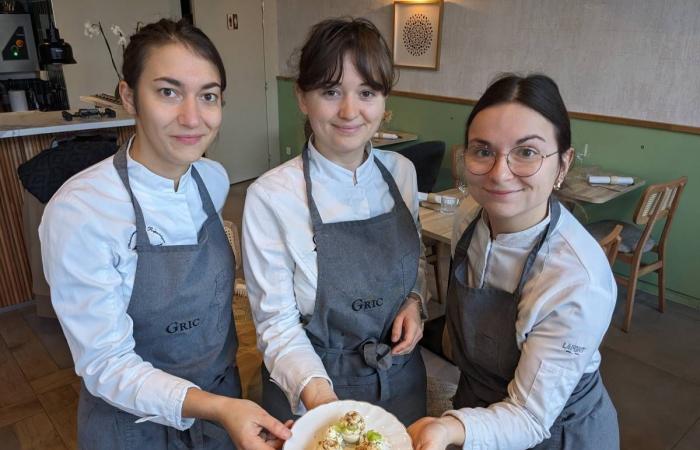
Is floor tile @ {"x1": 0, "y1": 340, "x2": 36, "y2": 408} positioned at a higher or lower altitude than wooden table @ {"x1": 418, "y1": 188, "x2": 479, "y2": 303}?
lower

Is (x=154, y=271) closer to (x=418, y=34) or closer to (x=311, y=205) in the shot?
(x=311, y=205)

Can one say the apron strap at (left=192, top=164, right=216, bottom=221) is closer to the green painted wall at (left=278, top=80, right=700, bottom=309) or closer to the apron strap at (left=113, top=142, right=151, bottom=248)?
the apron strap at (left=113, top=142, right=151, bottom=248)

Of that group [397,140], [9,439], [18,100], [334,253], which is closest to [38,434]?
[9,439]

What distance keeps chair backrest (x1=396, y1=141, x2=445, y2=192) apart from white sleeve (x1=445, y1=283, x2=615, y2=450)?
270 cm

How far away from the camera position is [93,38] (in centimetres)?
496

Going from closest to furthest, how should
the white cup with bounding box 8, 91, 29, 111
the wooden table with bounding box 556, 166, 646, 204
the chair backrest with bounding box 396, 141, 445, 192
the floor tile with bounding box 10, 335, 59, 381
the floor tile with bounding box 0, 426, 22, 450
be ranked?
1. the floor tile with bounding box 0, 426, 22, 450
2. the floor tile with bounding box 10, 335, 59, 381
3. the wooden table with bounding box 556, 166, 646, 204
4. the chair backrest with bounding box 396, 141, 445, 192
5. the white cup with bounding box 8, 91, 29, 111

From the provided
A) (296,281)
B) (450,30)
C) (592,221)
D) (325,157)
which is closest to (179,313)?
(296,281)

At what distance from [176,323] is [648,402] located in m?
2.44

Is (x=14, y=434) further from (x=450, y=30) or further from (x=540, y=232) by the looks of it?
(x=450, y=30)

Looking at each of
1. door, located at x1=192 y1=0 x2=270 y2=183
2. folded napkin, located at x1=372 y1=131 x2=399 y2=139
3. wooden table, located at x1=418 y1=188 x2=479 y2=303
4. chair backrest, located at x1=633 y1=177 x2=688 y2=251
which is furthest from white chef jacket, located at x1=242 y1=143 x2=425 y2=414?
door, located at x1=192 y1=0 x2=270 y2=183

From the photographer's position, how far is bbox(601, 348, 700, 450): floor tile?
7.39ft

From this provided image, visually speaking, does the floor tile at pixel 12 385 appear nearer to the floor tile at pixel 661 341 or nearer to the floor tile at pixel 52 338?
the floor tile at pixel 52 338

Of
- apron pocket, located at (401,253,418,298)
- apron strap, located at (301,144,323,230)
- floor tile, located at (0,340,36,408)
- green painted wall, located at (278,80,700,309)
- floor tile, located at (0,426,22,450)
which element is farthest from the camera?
green painted wall, located at (278,80,700,309)

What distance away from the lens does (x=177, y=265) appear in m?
1.09
